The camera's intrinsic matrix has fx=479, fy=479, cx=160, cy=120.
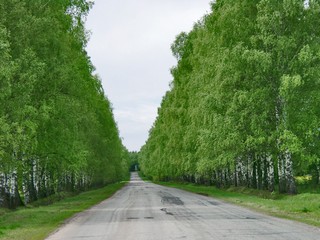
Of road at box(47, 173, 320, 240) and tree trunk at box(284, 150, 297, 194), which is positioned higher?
tree trunk at box(284, 150, 297, 194)

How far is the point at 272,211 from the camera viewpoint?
20.6 m

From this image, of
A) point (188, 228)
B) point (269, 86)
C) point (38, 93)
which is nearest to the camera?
point (188, 228)

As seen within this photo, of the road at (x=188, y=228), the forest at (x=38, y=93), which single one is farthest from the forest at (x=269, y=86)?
the road at (x=188, y=228)

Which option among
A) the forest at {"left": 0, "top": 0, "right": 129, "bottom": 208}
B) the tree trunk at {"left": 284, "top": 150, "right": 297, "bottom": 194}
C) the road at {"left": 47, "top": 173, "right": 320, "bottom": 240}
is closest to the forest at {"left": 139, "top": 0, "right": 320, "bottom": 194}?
the tree trunk at {"left": 284, "top": 150, "right": 297, "bottom": 194}

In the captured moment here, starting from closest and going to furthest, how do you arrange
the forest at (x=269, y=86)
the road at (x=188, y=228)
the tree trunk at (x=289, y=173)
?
the road at (x=188, y=228), the forest at (x=269, y=86), the tree trunk at (x=289, y=173)

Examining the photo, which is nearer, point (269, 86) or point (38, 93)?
point (38, 93)

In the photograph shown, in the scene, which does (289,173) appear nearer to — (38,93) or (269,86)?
(269,86)

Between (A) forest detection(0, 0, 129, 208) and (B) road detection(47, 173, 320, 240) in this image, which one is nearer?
(B) road detection(47, 173, 320, 240)

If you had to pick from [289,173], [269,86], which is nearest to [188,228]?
[289,173]

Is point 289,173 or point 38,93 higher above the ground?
point 38,93

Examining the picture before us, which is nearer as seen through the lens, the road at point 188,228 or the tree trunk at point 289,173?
the road at point 188,228

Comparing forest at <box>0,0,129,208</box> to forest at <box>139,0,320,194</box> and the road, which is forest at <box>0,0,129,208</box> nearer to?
the road

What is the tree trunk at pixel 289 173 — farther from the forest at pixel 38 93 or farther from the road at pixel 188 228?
the forest at pixel 38 93

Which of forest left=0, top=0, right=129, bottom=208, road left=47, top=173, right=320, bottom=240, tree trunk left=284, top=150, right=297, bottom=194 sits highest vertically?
forest left=0, top=0, right=129, bottom=208
